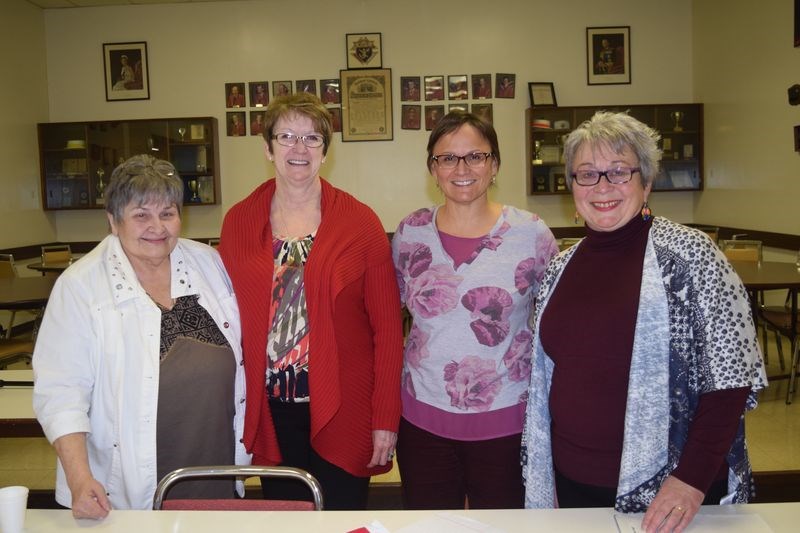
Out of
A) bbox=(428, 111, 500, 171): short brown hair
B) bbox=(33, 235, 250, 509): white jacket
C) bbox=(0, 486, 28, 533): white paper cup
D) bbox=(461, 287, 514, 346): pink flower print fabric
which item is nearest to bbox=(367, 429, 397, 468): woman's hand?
bbox=(461, 287, 514, 346): pink flower print fabric

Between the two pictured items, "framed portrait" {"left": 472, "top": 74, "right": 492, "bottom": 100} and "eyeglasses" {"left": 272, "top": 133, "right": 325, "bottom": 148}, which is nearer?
"eyeglasses" {"left": 272, "top": 133, "right": 325, "bottom": 148}

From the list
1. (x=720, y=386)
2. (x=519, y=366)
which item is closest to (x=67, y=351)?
(x=519, y=366)

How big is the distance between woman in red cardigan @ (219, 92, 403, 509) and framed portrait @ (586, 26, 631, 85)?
23.9 ft

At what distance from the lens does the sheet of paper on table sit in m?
1.44

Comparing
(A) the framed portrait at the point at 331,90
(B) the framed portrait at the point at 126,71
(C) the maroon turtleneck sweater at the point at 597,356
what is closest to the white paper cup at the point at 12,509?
(C) the maroon turtleneck sweater at the point at 597,356

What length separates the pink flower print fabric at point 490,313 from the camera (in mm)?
2014

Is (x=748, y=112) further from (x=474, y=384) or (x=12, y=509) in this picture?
(x=12, y=509)

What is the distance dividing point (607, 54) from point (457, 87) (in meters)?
1.96

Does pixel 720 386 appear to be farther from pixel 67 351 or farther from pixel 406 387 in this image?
pixel 67 351

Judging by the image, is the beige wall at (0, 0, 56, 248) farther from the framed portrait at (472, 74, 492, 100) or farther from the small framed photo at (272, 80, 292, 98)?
the framed portrait at (472, 74, 492, 100)

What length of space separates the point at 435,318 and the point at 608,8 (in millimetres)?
7751

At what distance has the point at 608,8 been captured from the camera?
852 cm

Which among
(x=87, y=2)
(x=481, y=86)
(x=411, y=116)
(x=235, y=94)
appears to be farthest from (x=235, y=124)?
(x=481, y=86)

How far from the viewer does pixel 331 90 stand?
8586 mm
